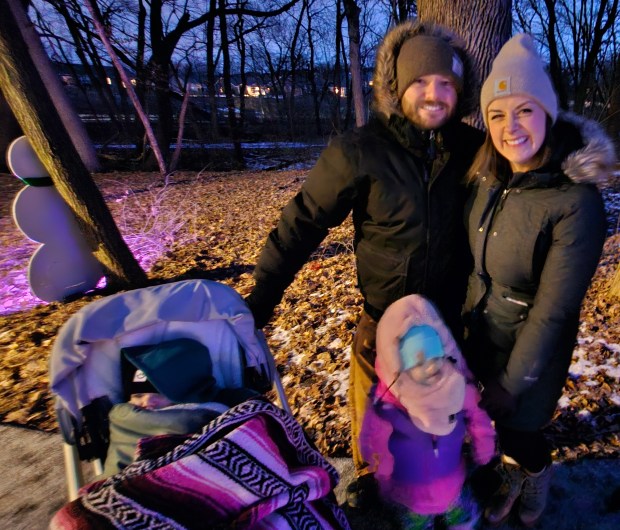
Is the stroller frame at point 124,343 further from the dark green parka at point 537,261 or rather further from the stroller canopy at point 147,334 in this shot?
the dark green parka at point 537,261

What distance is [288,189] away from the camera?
10.3 metres

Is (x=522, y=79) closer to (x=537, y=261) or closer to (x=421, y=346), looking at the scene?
(x=537, y=261)

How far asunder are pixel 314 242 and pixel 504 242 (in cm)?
76

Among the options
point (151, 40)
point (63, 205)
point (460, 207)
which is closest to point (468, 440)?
point (460, 207)

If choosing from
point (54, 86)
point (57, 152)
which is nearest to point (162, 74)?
point (54, 86)

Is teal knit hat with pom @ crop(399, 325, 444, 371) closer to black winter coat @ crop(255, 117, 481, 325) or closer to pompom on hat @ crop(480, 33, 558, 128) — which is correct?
black winter coat @ crop(255, 117, 481, 325)

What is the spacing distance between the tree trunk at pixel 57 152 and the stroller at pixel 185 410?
3.29 metres

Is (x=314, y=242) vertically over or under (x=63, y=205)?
over

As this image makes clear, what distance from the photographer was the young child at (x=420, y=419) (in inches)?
58.8

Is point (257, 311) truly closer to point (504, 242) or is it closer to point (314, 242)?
point (314, 242)

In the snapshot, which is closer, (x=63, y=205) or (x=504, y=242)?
(x=504, y=242)

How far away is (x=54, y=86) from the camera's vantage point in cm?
1045

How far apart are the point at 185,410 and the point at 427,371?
915 millimetres

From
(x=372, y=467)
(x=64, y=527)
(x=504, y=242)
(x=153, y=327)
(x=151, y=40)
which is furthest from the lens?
(x=151, y=40)
